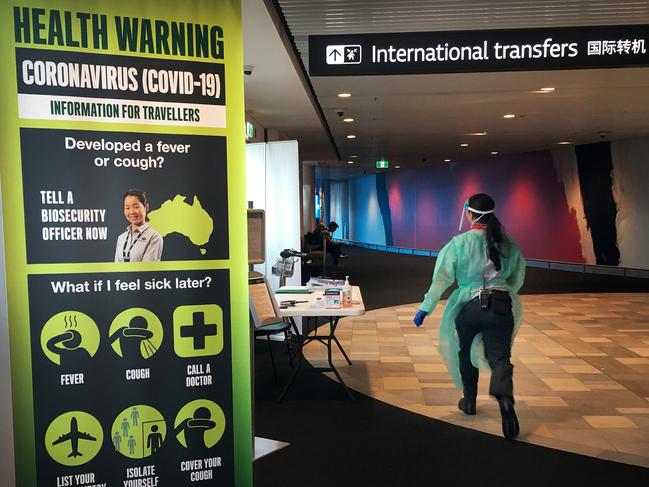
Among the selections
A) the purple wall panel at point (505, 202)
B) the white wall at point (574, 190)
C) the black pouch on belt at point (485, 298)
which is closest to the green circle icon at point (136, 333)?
the black pouch on belt at point (485, 298)

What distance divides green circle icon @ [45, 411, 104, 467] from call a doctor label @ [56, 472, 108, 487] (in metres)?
0.05

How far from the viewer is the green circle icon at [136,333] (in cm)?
229

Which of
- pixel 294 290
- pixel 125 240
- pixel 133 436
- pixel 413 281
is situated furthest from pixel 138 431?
pixel 413 281

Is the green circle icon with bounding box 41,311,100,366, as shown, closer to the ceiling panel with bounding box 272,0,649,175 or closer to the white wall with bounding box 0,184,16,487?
the white wall with bounding box 0,184,16,487

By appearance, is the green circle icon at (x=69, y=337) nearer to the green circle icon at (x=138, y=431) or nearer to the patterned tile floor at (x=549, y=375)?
the green circle icon at (x=138, y=431)

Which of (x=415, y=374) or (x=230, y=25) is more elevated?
(x=230, y=25)

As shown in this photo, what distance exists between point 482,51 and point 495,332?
1.84 m

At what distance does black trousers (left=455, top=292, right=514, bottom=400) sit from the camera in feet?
13.0

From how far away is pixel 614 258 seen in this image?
45.1 ft

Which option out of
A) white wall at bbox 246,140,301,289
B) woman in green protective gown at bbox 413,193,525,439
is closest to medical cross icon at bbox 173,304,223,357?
woman in green protective gown at bbox 413,193,525,439

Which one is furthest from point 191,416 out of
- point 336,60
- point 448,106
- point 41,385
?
point 448,106

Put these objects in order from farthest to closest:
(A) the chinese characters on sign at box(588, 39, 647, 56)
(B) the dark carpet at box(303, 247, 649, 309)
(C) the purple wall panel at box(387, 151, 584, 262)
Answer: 1. (C) the purple wall panel at box(387, 151, 584, 262)
2. (B) the dark carpet at box(303, 247, 649, 309)
3. (A) the chinese characters on sign at box(588, 39, 647, 56)

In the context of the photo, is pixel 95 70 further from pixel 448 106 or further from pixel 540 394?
pixel 448 106

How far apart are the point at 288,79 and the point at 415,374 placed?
3.42 metres
